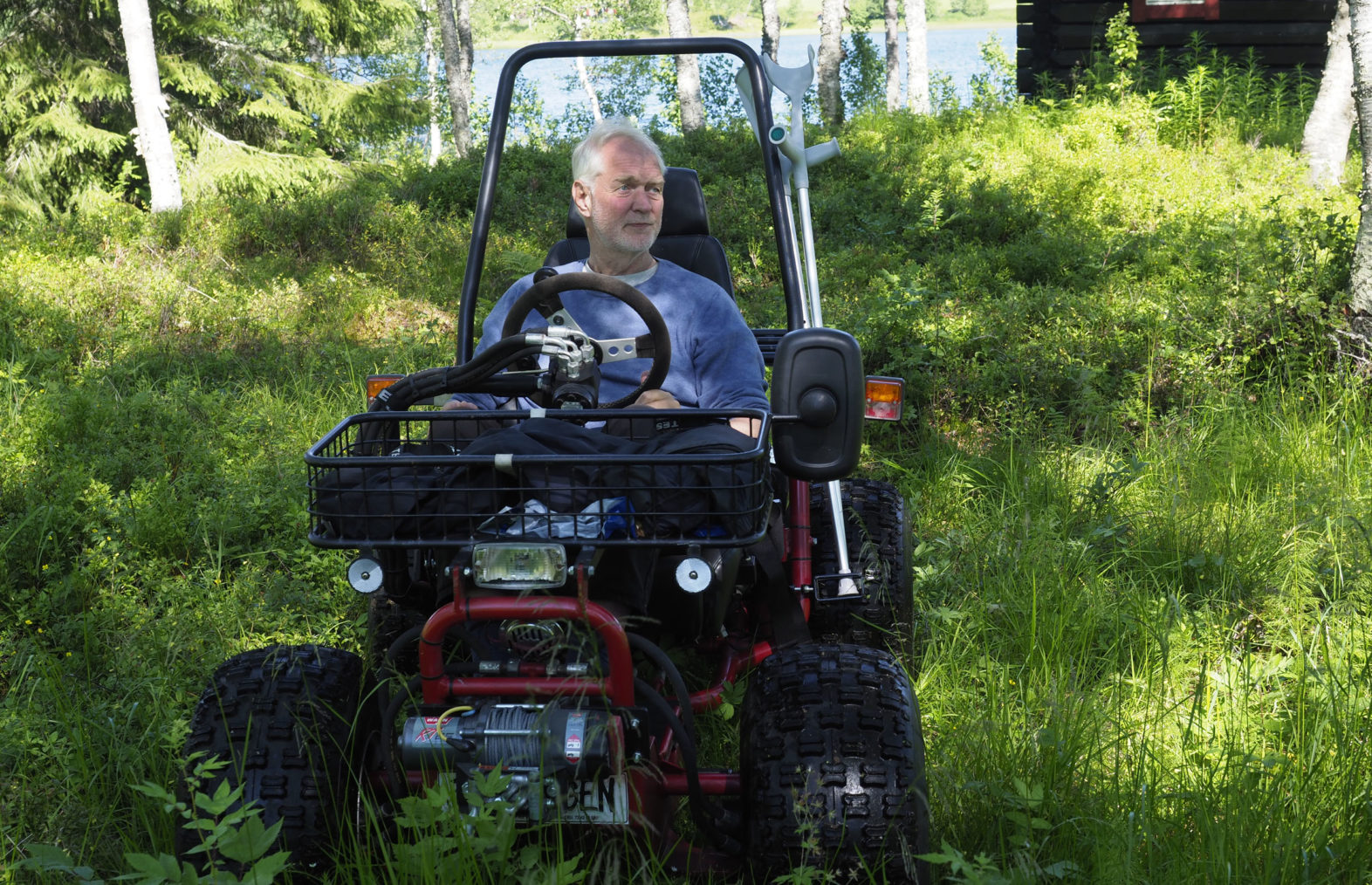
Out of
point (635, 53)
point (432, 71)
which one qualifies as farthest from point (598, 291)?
point (432, 71)

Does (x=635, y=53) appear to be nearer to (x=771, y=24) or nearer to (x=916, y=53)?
(x=916, y=53)

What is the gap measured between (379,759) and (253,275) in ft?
21.1

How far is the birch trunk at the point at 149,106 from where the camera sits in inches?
396

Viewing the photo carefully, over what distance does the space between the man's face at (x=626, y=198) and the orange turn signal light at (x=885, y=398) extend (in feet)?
2.40

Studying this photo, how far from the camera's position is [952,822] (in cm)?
245

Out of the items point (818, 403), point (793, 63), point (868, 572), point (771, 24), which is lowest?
point (868, 572)

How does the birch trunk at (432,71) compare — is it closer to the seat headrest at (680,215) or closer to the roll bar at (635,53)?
the seat headrest at (680,215)

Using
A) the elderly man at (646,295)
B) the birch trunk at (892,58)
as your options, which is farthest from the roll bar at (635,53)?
the birch trunk at (892,58)

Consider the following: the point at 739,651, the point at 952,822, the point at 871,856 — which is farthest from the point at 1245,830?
the point at 739,651

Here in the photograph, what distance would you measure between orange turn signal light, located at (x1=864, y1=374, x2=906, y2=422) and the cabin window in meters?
11.1

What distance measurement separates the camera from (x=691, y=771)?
220 centimetres

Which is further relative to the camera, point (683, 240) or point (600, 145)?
point (683, 240)

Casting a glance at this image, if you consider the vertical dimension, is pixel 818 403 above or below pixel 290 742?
above

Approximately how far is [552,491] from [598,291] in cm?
50
